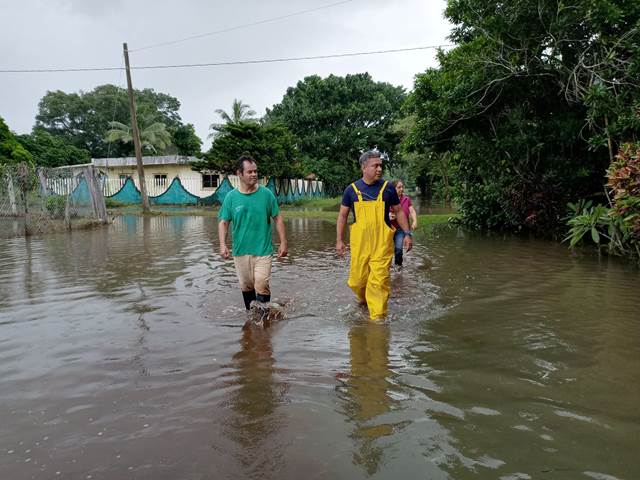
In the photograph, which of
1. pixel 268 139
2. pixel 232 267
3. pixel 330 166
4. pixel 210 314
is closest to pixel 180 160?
pixel 268 139

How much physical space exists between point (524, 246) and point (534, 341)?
7994 mm

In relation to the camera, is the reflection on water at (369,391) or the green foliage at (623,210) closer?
the reflection on water at (369,391)

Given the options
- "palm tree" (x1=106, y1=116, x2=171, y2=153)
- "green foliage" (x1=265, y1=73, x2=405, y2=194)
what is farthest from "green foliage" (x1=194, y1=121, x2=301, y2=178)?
"palm tree" (x1=106, y1=116, x2=171, y2=153)

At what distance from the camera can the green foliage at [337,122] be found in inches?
1619

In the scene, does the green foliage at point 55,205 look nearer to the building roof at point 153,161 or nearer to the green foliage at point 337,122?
the building roof at point 153,161

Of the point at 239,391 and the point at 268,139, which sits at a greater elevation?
the point at 268,139

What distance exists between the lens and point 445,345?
4.55 metres

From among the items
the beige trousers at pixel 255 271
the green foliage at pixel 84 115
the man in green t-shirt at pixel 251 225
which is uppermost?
the green foliage at pixel 84 115

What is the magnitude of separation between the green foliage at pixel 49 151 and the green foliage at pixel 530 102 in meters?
36.8

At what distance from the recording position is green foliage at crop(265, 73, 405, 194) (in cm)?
4112

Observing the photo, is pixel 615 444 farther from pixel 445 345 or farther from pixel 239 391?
pixel 239 391

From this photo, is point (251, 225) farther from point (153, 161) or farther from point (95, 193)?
point (153, 161)

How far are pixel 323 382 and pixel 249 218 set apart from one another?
233 centimetres

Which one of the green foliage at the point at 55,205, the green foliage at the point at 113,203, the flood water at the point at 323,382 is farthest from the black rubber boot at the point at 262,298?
the green foliage at the point at 113,203
